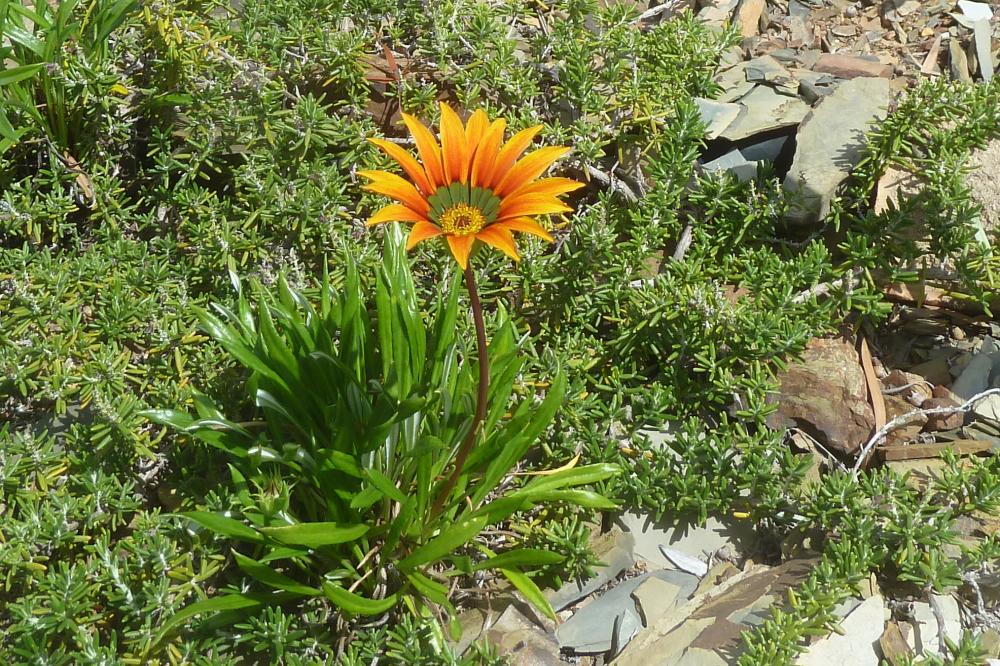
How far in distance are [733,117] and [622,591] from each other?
2186mm

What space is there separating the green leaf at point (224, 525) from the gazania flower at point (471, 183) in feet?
3.36

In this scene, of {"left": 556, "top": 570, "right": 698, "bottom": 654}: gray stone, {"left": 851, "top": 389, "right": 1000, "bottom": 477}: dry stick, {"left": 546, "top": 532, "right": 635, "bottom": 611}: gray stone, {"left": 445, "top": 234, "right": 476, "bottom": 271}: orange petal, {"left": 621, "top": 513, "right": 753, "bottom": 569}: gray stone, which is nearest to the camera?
{"left": 445, "top": 234, "right": 476, "bottom": 271}: orange petal

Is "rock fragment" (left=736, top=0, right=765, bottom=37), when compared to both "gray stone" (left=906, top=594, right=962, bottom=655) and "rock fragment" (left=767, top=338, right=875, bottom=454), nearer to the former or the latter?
"rock fragment" (left=767, top=338, right=875, bottom=454)

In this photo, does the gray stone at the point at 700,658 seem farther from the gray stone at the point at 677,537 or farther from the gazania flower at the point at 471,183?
the gazania flower at the point at 471,183

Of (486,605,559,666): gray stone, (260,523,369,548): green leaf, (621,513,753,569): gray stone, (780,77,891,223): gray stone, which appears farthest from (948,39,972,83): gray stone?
(260,523,369,548): green leaf

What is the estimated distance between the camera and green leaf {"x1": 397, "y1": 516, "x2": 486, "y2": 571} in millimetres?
2629

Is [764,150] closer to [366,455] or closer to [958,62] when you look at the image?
[958,62]

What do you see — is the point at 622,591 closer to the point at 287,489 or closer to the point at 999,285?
the point at 287,489

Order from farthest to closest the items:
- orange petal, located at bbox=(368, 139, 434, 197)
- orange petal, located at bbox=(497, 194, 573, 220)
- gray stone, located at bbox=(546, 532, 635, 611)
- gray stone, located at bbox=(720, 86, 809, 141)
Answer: gray stone, located at bbox=(720, 86, 809, 141) → gray stone, located at bbox=(546, 532, 635, 611) → orange petal, located at bbox=(368, 139, 434, 197) → orange petal, located at bbox=(497, 194, 573, 220)

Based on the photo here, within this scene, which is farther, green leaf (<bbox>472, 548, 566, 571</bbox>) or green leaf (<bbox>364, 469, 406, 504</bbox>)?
green leaf (<bbox>472, 548, 566, 571</bbox>)

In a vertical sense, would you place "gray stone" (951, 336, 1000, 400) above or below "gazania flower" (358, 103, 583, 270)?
below

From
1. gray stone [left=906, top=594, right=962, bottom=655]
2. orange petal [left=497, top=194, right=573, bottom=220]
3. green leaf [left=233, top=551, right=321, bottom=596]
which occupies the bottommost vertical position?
gray stone [left=906, top=594, right=962, bottom=655]

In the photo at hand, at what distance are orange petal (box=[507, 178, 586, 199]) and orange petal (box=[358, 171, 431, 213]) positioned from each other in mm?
222

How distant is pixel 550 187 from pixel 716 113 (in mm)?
2250
